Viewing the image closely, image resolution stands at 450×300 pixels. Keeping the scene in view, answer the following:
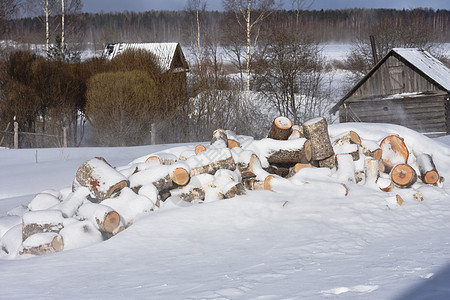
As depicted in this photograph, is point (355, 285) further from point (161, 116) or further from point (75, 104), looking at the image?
point (75, 104)

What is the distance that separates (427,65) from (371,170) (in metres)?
20.7

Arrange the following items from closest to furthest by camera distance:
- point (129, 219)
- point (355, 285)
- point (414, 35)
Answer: point (355, 285), point (129, 219), point (414, 35)

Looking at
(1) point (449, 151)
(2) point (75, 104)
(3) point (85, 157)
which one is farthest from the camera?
(2) point (75, 104)

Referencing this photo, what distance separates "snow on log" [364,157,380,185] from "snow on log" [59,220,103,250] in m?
3.75

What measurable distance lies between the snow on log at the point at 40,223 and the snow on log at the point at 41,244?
0.22 metres

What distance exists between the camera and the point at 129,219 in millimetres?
5930

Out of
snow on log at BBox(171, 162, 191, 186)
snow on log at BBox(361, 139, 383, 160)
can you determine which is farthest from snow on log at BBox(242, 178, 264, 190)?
snow on log at BBox(361, 139, 383, 160)

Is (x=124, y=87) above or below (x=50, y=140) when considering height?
above

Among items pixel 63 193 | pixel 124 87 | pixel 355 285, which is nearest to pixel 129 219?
pixel 63 193

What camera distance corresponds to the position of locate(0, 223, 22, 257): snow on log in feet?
18.3

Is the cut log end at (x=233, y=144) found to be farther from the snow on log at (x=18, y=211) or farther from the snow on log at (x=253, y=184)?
the snow on log at (x=18, y=211)

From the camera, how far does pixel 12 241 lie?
568 cm

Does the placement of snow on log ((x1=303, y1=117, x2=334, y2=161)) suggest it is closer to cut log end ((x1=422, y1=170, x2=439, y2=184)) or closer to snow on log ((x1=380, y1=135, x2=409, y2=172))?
snow on log ((x1=380, y1=135, x2=409, y2=172))

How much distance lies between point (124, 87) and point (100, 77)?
1.32m
